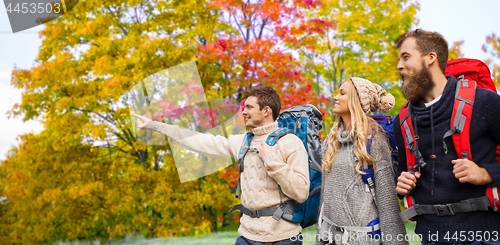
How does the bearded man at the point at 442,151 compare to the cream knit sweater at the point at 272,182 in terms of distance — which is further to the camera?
the cream knit sweater at the point at 272,182

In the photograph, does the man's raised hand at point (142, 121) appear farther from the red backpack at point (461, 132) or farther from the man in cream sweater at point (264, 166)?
the red backpack at point (461, 132)

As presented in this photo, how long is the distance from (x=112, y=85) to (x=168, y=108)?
183 inches

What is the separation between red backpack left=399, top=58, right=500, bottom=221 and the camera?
1.87 metres

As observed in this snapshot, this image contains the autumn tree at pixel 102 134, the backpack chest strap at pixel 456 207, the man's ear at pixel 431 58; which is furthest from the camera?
the autumn tree at pixel 102 134

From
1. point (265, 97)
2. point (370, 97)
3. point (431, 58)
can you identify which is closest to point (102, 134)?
point (265, 97)

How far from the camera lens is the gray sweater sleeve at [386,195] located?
228 cm

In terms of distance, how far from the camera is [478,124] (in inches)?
74.3

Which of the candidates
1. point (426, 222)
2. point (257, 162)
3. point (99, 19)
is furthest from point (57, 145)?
point (426, 222)

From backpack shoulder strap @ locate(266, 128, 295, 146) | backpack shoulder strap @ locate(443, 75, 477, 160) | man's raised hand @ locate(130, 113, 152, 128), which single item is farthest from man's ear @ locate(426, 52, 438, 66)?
man's raised hand @ locate(130, 113, 152, 128)

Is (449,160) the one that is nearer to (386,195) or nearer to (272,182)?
(386,195)

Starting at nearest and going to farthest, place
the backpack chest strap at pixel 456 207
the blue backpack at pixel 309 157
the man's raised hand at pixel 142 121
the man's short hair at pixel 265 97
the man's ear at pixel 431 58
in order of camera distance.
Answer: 1. the backpack chest strap at pixel 456 207
2. the man's ear at pixel 431 58
3. the blue backpack at pixel 309 157
4. the man's short hair at pixel 265 97
5. the man's raised hand at pixel 142 121

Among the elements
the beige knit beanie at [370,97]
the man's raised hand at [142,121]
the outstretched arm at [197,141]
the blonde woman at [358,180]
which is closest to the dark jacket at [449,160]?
the blonde woman at [358,180]

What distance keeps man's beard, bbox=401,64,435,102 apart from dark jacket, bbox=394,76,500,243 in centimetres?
8

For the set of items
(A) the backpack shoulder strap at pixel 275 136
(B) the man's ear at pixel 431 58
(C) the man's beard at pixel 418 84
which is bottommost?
(A) the backpack shoulder strap at pixel 275 136
